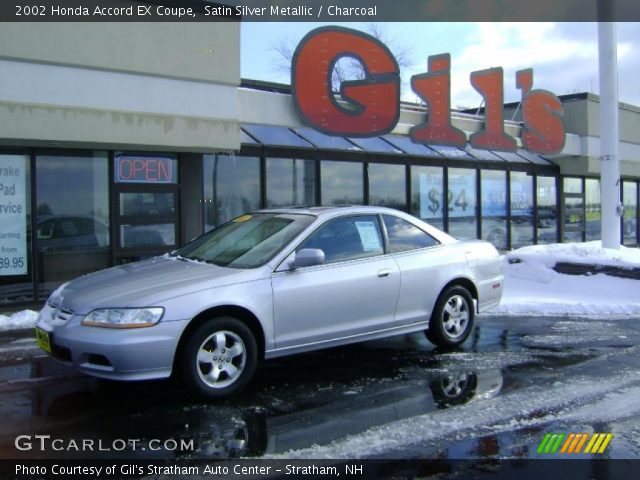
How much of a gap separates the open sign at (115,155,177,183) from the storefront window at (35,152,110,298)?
24 cm

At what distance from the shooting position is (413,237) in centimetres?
649

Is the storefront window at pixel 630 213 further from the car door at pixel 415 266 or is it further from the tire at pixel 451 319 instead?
the car door at pixel 415 266

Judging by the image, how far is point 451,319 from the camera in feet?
21.6

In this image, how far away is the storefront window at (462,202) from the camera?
1645 centimetres

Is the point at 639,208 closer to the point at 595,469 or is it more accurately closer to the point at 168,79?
the point at 168,79

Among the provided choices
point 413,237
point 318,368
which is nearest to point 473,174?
point 413,237

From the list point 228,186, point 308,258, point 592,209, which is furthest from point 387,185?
point 592,209

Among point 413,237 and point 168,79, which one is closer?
point 413,237

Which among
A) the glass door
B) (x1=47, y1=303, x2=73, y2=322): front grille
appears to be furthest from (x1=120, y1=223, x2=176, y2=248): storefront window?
(x1=47, y1=303, x2=73, y2=322): front grille

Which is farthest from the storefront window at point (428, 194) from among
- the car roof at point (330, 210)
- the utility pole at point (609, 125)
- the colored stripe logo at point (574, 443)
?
the colored stripe logo at point (574, 443)

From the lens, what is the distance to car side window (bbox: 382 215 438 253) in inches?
247

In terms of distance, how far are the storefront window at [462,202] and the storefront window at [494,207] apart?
1.60 feet

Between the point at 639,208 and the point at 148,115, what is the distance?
Result: 21.0 m

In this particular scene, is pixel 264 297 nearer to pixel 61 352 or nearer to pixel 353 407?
pixel 353 407
